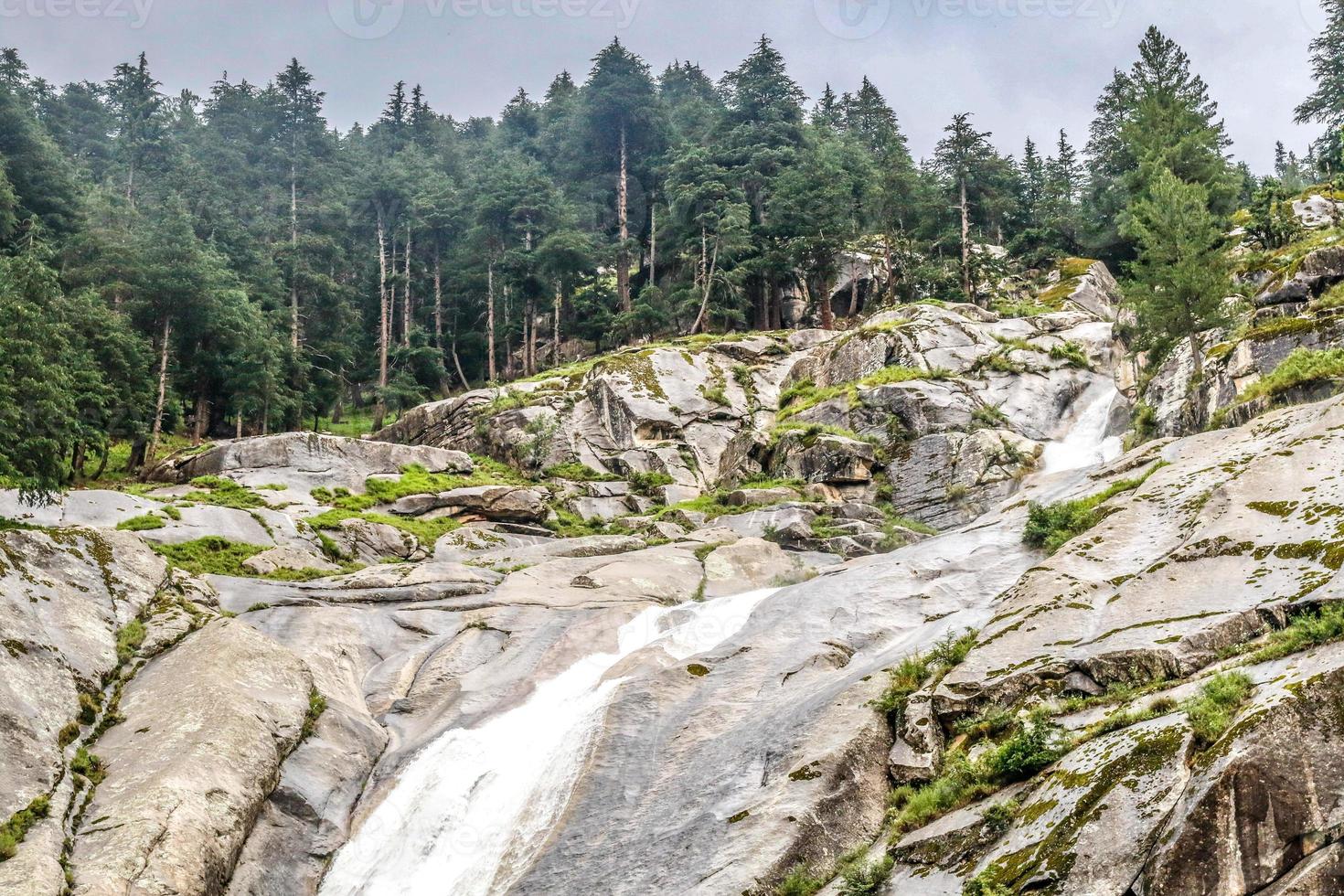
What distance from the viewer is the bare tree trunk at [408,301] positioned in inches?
2623

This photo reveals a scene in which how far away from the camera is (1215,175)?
154 feet

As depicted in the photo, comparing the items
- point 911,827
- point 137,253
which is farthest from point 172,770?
point 137,253

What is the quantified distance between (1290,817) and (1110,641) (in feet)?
A: 16.8

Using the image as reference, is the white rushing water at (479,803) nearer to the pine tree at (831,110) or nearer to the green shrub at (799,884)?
the green shrub at (799,884)

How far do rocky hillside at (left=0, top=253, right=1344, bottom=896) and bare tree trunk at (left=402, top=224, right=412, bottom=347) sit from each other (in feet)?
122

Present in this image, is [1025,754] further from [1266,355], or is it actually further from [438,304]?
[438,304]

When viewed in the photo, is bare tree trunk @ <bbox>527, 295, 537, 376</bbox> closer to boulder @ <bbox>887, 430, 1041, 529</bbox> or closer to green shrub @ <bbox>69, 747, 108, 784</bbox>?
boulder @ <bbox>887, 430, 1041, 529</bbox>

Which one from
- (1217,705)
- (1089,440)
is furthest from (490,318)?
(1217,705)

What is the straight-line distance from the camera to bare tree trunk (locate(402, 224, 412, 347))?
66625mm

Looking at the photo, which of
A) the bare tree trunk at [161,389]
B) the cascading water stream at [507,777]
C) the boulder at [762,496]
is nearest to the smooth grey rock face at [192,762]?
the cascading water stream at [507,777]

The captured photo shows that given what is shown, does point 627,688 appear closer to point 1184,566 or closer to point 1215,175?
point 1184,566

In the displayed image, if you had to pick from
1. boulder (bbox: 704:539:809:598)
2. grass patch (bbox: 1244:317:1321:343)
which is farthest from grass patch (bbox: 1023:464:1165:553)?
grass patch (bbox: 1244:317:1321:343)

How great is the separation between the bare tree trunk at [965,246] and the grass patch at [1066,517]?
128 feet

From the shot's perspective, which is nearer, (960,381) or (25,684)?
(25,684)
